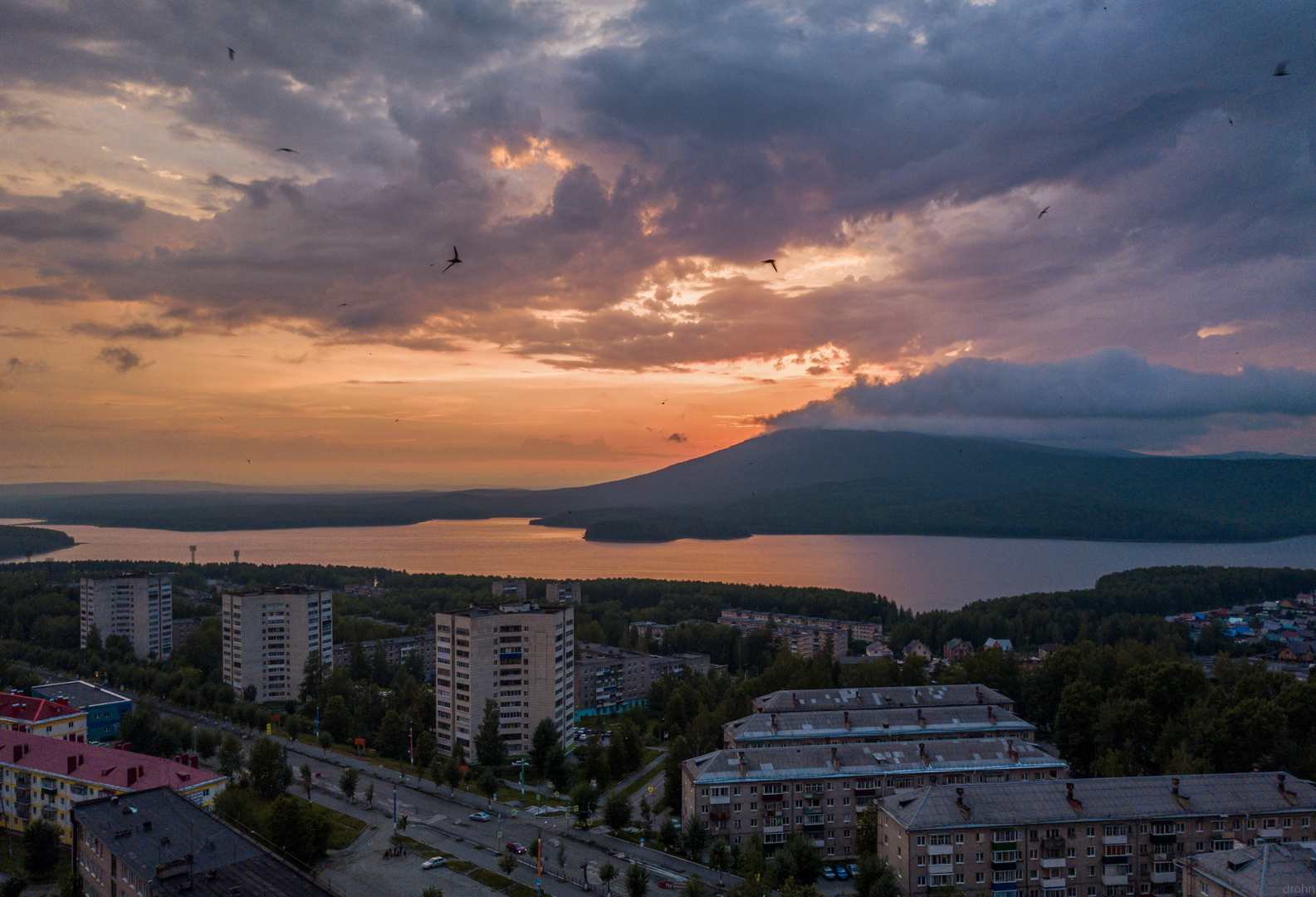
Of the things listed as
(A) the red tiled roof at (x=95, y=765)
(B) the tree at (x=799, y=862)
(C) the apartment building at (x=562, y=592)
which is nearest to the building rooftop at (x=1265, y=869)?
(B) the tree at (x=799, y=862)

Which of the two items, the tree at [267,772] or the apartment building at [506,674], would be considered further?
the apartment building at [506,674]

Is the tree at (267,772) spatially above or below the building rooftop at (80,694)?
below

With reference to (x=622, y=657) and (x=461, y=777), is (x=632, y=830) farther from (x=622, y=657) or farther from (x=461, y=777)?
(x=622, y=657)

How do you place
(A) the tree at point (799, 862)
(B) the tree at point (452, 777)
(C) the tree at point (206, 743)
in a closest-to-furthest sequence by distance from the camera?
(A) the tree at point (799, 862)
(B) the tree at point (452, 777)
(C) the tree at point (206, 743)

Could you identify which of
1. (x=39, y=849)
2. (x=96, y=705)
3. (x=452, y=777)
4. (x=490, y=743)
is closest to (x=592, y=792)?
(x=452, y=777)

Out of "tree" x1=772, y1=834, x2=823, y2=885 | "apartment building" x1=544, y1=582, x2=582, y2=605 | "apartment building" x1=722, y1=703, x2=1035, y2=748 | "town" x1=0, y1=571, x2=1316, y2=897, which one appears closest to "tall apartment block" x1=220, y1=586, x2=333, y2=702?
"town" x1=0, y1=571, x2=1316, y2=897

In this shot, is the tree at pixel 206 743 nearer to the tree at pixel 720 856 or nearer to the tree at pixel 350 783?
the tree at pixel 350 783

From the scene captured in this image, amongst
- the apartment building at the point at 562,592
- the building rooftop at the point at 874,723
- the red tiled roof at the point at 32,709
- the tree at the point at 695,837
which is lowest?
the tree at the point at 695,837
